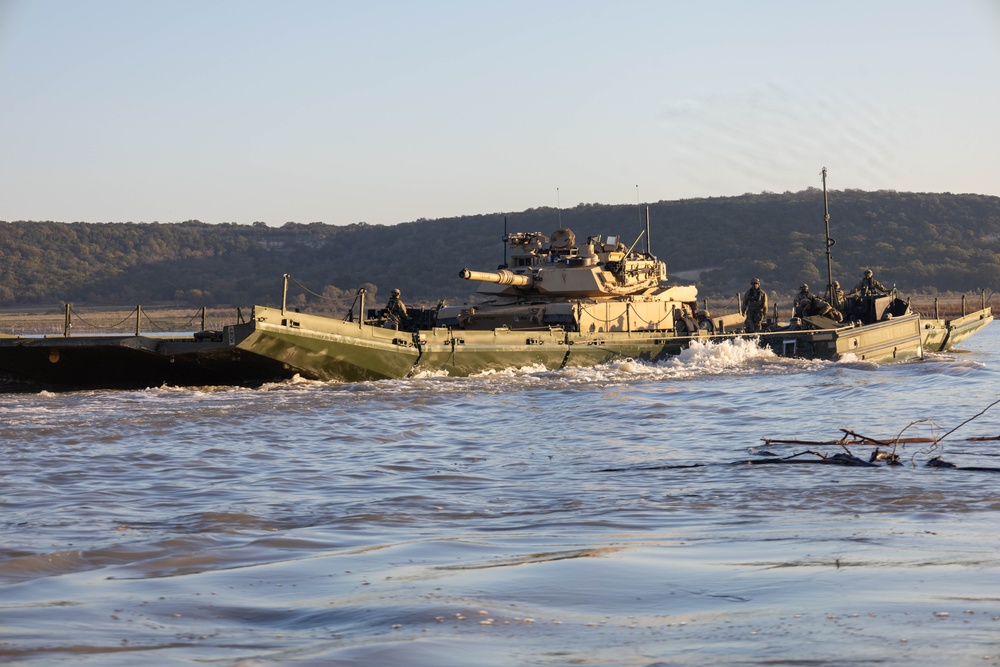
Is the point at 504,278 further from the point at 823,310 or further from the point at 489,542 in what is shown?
the point at 489,542

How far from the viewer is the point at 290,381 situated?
22875 millimetres

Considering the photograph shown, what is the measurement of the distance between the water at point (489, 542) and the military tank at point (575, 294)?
949cm

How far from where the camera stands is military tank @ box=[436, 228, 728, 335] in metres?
27.7

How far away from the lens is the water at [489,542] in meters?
5.80

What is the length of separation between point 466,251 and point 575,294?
7335cm

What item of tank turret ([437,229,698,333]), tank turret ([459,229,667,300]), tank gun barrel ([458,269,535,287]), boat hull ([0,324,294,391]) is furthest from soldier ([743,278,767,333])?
boat hull ([0,324,294,391])

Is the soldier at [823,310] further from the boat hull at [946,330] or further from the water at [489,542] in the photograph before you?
the water at [489,542]

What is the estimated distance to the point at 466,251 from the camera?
3991 inches

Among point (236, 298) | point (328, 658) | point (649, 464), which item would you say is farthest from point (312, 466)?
point (236, 298)

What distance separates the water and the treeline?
217ft

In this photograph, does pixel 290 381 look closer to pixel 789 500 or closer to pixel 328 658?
pixel 789 500

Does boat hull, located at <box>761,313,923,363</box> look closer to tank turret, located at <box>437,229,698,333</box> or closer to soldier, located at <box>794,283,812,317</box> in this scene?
soldier, located at <box>794,283,812,317</box>

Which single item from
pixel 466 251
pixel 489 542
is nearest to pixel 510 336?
pixel 489 542

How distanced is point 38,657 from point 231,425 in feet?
38.3
